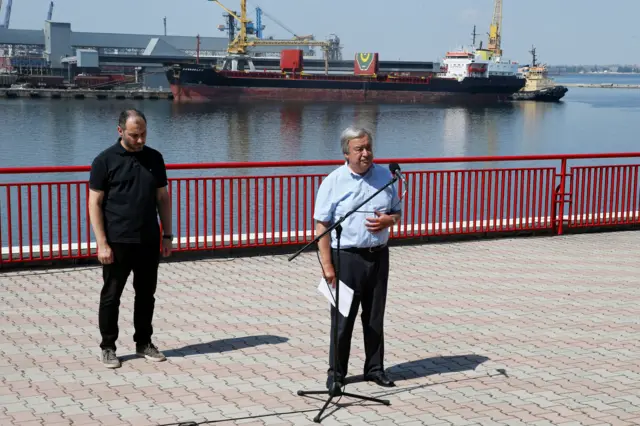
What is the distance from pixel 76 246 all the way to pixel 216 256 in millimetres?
1551

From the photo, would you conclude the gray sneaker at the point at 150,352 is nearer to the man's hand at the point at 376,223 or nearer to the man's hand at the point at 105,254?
the man's hand at the point at 105,254

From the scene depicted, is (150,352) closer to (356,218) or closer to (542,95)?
(356,218)

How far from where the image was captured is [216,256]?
10.2 m

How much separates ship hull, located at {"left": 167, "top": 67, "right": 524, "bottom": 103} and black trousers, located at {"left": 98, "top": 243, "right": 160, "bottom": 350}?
95096 mm

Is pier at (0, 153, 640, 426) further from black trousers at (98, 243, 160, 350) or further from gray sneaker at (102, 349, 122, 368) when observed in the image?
black trousers at (98, 243, 160, 350)

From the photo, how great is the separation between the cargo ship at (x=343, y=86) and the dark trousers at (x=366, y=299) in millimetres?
94937

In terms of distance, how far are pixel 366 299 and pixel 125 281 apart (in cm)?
166

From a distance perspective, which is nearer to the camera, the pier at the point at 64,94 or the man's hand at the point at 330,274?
the man's hand at the point at 330,274

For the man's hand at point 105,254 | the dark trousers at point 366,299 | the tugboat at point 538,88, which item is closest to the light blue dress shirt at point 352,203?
the dark trousers at point 366,299

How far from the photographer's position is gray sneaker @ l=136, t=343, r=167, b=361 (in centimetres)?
630

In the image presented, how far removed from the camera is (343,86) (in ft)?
345

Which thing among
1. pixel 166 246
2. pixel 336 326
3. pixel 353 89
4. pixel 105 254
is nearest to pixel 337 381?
pixel 336 326

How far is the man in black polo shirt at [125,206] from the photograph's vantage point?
231 inches

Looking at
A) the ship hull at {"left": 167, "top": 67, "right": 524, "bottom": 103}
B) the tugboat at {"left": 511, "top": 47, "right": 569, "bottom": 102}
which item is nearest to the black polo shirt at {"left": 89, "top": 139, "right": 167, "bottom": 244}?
the ship hull at {"left": 167, "top": 67, "right": 524, "bottom": 103}
